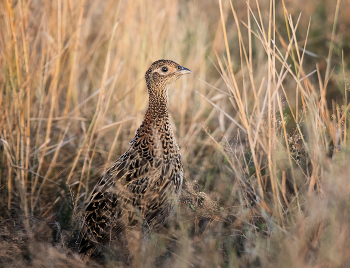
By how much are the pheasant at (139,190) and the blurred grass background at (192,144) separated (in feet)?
0.62

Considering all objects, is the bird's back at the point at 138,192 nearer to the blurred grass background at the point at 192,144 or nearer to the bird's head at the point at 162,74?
the blurred grass background at the point at 192,144

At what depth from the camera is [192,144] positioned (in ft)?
15.8

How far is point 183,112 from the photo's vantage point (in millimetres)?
5234

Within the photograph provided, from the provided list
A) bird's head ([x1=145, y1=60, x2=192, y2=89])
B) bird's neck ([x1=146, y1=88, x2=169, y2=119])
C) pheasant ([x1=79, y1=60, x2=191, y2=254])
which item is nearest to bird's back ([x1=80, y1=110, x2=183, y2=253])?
pheasant ([x1=79, y1=60, x2=191, y2=254])

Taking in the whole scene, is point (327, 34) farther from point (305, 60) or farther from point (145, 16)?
point (145, 16)

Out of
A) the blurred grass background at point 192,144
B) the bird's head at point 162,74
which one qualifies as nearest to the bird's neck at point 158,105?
the bird's head at point 162,74

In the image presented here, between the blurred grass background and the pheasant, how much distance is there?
0.19m

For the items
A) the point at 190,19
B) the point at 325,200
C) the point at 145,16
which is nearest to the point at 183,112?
the point at 145,16

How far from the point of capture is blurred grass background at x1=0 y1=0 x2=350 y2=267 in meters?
2.47

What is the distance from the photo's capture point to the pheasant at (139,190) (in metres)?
3.08

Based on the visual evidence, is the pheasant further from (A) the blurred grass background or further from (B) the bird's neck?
(A) the blurred grass background

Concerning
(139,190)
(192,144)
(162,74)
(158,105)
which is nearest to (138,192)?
(139,190)

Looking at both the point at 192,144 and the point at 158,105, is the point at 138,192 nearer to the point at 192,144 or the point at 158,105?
the point at 158,105

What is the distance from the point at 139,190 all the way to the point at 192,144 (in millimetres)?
1827
